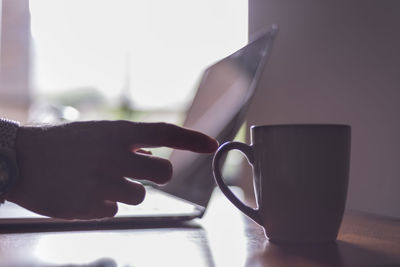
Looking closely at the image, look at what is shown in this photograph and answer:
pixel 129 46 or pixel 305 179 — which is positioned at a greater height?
pixel 305 179

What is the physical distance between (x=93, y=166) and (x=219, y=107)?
11.9 inches

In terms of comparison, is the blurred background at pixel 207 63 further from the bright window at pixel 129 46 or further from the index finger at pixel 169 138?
the index finger at pixel 169 138

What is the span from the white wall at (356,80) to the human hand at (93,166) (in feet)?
1.03

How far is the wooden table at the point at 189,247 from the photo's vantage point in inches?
13.7

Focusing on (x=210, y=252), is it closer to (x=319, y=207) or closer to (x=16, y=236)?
(x=319, y=207)

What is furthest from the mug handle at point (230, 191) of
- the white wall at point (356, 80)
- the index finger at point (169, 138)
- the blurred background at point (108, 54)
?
the blurred background at point (108, 54)

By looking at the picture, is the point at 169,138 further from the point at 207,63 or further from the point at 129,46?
the point at 129,46

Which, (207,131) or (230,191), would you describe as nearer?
(230,191)

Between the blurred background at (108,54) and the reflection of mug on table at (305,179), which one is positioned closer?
the reflection of mug on table at (305,179)

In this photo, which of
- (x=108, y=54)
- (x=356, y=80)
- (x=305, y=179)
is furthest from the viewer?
(x=108, y=54)

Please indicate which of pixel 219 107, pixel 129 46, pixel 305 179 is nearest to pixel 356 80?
pixel 219 107

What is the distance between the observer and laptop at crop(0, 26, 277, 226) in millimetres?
553

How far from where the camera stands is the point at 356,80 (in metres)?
0.70

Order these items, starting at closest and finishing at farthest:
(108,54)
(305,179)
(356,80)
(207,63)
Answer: (305,179) → (356,80) → (207,63) → (108,54)
